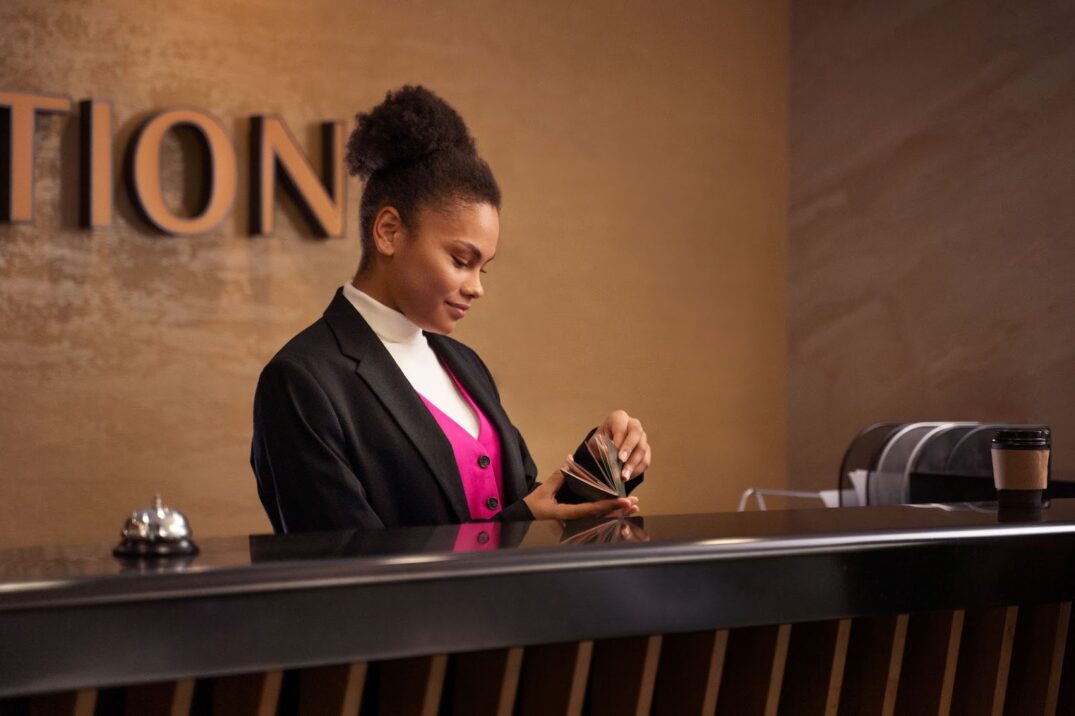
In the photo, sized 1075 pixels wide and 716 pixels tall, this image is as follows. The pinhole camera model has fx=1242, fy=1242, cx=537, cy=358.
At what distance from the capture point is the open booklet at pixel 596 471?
190 cm

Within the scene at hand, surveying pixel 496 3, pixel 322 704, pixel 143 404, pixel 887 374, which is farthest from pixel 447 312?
pixel 887 374

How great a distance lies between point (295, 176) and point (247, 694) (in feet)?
10.1

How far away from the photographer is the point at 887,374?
4.80 meters

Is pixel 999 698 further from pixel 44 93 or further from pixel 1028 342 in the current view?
pixel 44 93

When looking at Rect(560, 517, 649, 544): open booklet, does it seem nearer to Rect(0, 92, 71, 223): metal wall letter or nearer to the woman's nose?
the woman's nose

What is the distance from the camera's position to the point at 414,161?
7.11 ft

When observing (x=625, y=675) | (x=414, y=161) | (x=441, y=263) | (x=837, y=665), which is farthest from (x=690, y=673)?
(x=414, y=161)

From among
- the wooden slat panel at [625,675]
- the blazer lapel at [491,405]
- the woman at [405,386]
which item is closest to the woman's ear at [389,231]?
the woman at [405,386]

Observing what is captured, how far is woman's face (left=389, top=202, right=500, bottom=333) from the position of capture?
6.89 ft

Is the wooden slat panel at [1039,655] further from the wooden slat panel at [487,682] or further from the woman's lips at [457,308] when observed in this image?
the woman's lips at [457,308]

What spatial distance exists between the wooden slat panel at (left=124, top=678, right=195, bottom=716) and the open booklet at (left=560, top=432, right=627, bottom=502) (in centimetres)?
82

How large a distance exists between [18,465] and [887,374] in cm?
311

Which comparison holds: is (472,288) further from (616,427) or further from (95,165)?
(95,165)

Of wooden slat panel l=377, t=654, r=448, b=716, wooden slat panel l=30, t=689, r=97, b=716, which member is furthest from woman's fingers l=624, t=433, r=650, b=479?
wooden slat panel l=30, t=689, r=97, b=716
